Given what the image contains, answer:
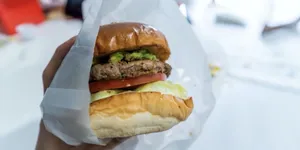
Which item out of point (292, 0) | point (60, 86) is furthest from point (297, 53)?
point (60, 86)

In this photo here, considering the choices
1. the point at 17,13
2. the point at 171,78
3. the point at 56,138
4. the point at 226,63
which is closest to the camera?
the point at 56,138

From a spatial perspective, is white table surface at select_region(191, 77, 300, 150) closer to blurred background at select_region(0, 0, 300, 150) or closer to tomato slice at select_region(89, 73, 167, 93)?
blurred background at select_region(0, 0, 300, 150)

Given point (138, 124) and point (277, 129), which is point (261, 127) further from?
point (138, 124)

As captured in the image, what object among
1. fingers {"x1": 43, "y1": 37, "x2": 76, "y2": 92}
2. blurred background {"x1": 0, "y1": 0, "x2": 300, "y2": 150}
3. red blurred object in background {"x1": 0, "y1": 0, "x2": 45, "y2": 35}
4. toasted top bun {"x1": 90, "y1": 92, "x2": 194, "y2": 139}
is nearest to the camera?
toasted top bun {"x1": 90, "y1": 92, "x2": 194, "y2": 139}

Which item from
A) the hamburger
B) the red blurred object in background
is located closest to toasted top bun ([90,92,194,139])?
the hamburger

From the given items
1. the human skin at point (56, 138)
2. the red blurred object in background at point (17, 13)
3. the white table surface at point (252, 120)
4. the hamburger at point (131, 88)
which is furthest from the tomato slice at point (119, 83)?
the red blurred object in background at point (17, 13)

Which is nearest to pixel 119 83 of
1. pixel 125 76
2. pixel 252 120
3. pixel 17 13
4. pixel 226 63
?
pixel 125 76

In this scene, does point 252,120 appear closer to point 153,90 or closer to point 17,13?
point 153,90
